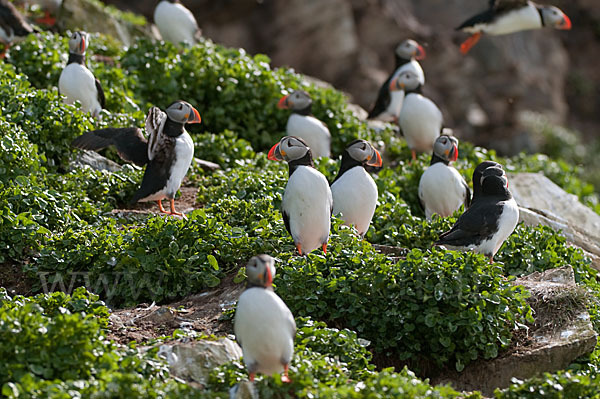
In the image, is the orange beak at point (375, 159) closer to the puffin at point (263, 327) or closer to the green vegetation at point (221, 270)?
the green vegetation at point (221, 270)

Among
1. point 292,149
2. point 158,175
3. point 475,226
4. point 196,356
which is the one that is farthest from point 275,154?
point 196,356

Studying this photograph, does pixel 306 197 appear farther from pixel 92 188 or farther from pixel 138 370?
pixel 92 188

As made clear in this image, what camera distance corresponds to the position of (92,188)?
8.76m

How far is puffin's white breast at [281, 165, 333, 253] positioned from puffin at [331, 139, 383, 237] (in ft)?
3.05

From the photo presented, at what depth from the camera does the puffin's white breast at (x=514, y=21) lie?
41.8 ft

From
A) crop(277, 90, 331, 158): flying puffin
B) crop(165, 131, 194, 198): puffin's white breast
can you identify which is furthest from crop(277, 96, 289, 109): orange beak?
crop(165, 131, 194, 198): puffin's white breast

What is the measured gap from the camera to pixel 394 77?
12578 mm

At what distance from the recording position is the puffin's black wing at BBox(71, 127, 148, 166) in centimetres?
859

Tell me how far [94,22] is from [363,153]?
23.5ft

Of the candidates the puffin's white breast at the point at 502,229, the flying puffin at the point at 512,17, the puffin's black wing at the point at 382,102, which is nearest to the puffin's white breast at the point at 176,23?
the puffin's black wing at the point at 382,102

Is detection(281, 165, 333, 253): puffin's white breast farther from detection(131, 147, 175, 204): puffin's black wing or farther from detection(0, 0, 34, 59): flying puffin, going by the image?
detection(0, 0, 34, 59): flying puffin

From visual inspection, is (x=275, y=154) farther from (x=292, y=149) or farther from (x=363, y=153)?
(x=363, y=153)

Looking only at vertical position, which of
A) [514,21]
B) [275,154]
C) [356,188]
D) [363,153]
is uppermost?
[514,21]

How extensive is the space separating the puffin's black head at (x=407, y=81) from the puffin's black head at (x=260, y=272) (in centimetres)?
696
